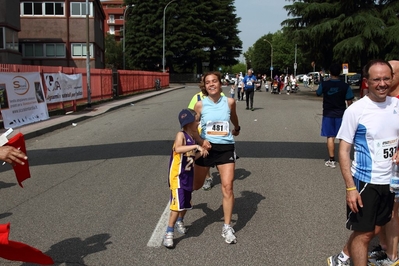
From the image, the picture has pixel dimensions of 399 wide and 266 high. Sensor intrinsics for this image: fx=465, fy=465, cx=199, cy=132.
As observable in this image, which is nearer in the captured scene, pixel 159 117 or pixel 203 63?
pixel 159 117

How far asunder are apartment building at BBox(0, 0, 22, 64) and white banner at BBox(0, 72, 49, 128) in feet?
55.4

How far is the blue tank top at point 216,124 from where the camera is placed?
500 centimetres

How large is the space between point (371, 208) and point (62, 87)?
1646cm

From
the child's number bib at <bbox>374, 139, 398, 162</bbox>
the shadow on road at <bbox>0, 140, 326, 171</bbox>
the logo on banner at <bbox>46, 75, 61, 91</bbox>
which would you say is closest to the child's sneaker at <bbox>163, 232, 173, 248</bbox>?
the child's number bib at <bbox>374, 139, 398, 162</bbox>

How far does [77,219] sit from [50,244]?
0.81 metres

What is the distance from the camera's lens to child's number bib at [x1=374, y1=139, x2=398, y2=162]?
3506 mm

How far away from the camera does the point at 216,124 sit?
503 centimetres

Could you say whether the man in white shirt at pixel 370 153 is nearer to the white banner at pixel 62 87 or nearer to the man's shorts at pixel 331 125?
the man's shorts at pixel 331 125

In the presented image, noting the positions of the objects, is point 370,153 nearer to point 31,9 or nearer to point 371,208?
point 371,208

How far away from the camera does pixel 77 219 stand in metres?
5.47

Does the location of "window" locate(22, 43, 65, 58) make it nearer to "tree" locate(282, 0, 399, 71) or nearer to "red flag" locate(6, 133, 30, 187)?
"tree" locate(282, 0, 399, 71)

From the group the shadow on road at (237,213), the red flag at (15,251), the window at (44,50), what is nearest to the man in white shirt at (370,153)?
the shadow on road at (237,213)

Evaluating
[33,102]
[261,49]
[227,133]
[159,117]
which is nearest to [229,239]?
[227,133]

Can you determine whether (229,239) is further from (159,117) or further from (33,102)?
(159,117)
